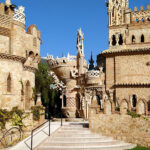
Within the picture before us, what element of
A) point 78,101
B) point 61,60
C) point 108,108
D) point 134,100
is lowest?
point 108,108

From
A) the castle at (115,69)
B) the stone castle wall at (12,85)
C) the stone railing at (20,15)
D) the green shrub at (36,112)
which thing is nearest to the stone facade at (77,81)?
the castle at (115,69)

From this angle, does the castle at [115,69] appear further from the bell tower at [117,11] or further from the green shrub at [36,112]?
the green shrub at [36,112]

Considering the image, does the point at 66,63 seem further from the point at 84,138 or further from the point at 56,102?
the point at 84,138

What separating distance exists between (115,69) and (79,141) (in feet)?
43.4

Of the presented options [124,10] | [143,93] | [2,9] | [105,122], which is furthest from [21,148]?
[124,10]

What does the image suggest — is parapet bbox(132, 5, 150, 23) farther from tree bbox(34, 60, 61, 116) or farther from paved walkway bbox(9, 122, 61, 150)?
paved walkway bbox(9, 122, 61, 150)

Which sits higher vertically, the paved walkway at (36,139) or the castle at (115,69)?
the castle at (115,69)

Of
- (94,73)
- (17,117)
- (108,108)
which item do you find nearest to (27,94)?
(17,117)

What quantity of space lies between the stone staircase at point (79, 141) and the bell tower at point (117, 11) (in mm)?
16461

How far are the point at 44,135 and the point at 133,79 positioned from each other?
43.7ft

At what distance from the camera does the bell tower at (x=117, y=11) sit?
30.7 metres

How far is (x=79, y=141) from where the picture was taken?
16484 millimetres

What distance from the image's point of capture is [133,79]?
2725 cm

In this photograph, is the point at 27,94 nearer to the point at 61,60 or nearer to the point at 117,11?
the point at 61,60
